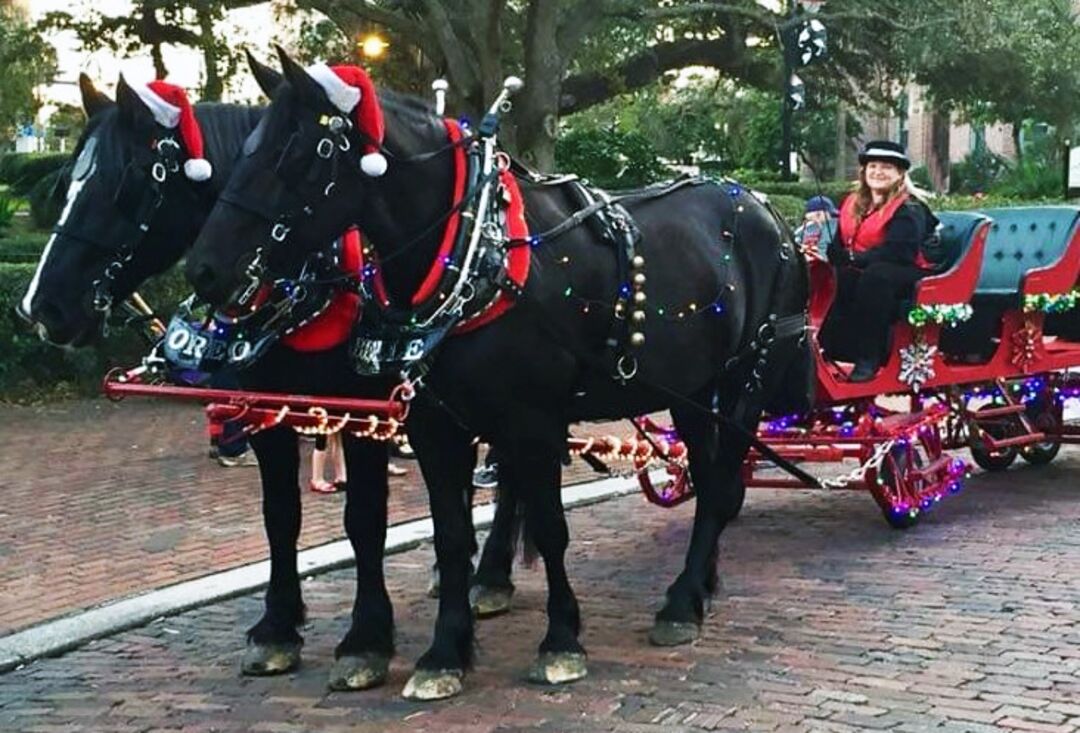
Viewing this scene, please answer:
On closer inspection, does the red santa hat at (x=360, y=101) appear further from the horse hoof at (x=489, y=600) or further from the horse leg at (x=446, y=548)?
the horse hoof at (x=489, y=600)

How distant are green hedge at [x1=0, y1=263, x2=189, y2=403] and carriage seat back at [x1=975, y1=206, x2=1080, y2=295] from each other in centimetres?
745

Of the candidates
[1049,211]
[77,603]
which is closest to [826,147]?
[1049,211]

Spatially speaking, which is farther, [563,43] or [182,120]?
[563,43]

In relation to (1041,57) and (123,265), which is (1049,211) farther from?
(1041,57)

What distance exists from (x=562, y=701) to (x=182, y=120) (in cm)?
241

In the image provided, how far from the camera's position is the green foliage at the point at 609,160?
85.3 ft

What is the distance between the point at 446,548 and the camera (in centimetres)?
512

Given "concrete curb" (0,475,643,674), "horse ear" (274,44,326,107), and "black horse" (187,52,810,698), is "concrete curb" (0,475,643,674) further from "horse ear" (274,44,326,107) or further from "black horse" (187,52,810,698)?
"horse ear" (274,44,326,107)

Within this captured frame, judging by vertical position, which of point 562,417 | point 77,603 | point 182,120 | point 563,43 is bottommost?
point 77,603

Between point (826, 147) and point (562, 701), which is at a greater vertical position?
point (826, 147)

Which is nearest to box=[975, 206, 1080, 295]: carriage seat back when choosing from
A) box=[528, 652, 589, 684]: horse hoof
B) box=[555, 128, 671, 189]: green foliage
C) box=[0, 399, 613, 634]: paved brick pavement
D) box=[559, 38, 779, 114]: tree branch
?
box=[0, 399, 613, 634]: paved brick pavement

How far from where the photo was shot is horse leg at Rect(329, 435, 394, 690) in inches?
206

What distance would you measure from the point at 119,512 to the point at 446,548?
411 centimetres

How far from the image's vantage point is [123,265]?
4.89m
